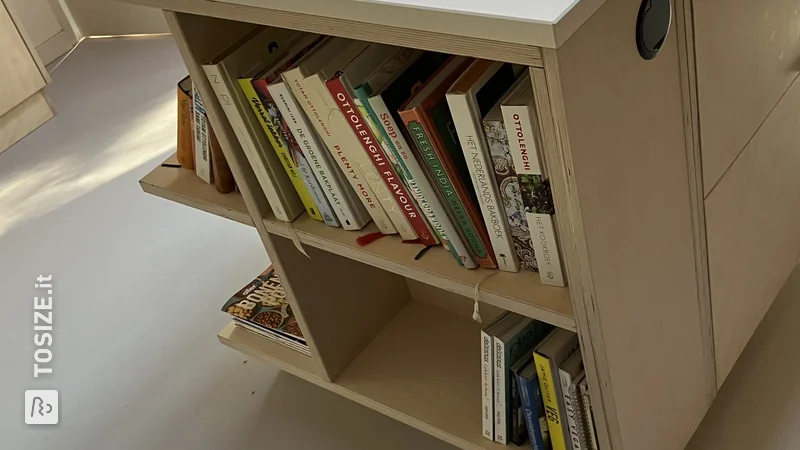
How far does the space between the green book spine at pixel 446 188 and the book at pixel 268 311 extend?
528 millimetres

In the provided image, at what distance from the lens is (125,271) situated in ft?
6.07

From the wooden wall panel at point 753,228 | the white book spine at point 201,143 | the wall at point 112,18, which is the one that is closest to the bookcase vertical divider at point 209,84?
the white book spine at point 201,143

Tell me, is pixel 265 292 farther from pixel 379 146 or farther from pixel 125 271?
pixel 379 146

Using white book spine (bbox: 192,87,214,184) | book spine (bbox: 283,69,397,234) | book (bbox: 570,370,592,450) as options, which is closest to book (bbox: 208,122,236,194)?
white book spine (bbox: 192,87,214,184)

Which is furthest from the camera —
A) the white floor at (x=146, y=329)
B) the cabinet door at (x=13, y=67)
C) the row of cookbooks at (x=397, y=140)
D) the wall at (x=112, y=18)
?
the wall at (x=112, y=18)

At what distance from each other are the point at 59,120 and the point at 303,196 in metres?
1.74

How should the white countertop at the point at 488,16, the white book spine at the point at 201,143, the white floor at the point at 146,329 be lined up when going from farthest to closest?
the white floor at the point at 146,329
the white book spine at the point at 201,143
the white countertop at the point at 488,16

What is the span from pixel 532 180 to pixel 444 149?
0.11 metres

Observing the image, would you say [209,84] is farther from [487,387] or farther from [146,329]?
[146,329]

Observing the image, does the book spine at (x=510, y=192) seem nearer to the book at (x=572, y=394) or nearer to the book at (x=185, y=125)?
the book at (x=572, y=394)

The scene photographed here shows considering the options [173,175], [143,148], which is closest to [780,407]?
[173,175]

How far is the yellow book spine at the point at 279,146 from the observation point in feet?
3.17

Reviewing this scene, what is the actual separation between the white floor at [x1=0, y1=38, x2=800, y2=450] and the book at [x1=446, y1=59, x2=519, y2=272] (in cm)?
57

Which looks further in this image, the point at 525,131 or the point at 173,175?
the point at 173,175
